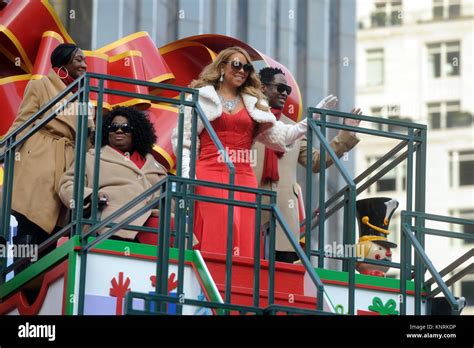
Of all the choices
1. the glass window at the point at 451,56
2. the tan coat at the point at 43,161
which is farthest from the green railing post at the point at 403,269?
the glass window at the point at 451,56

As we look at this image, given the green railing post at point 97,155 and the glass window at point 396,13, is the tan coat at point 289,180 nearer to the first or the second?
the green railing post at point 97,155

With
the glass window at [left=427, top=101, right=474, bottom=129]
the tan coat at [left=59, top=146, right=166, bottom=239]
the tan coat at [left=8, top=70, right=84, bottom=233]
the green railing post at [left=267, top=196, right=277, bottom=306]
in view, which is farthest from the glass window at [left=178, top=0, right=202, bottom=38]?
the glass window at [left=427, top=101, right=474, bottom=129]

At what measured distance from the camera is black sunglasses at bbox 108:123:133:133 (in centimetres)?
1599

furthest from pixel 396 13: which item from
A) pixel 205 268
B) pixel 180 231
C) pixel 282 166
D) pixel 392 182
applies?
pixel 180 231

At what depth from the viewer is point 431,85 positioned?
6819cm

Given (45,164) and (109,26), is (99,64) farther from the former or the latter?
(109,26)

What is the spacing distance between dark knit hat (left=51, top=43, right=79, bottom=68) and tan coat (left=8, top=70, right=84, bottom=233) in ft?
0.35

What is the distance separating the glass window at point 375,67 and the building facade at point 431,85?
0.03 m

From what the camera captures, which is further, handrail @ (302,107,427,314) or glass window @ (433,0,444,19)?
glass window @ (433,0,444,19)

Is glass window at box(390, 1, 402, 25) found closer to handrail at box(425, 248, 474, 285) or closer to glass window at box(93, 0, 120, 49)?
glass window at box(93, 0, 120, 49)

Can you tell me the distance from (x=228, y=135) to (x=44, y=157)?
1.45 meters

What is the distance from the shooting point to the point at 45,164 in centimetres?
1594

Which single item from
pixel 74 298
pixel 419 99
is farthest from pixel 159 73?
pixel 419 99
